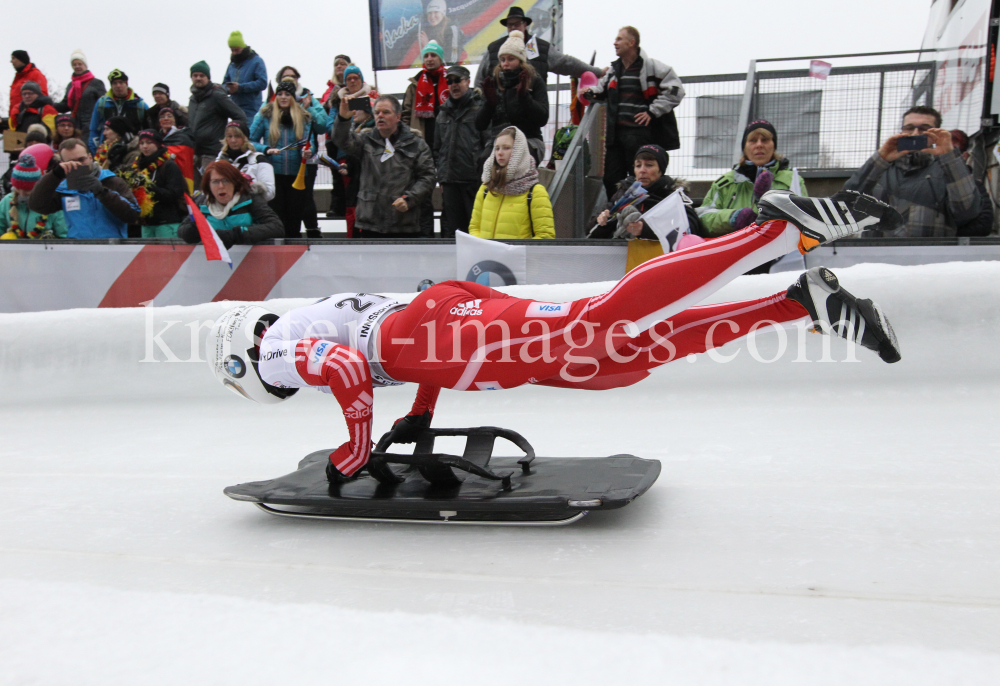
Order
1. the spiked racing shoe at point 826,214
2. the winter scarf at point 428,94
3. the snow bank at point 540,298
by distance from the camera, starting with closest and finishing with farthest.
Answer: the spiked racing shoe at point 826,214, the snow bank at point 540,298, the winter scarf at point 428,94

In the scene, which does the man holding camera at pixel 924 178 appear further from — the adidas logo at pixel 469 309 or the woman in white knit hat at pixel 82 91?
the woman in white knit hat at pixel 82 91

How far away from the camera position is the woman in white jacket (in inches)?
210

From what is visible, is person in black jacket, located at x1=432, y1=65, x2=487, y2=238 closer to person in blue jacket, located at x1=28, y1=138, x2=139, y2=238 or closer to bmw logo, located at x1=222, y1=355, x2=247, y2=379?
person in blue jacket, located at x1=28, y1=138, x2=139, y2=238

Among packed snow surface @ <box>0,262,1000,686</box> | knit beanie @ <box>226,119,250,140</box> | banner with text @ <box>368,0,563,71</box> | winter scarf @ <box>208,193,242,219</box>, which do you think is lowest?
packed snow surface @ <box>0,262,1000,686</box>

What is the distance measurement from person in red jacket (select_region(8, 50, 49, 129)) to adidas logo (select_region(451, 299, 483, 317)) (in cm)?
726

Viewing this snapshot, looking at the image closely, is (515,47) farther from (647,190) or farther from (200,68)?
(200,68)

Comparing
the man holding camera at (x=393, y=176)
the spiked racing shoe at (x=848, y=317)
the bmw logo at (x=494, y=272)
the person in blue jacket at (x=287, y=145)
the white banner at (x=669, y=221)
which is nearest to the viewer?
the spiked racing shoe at (x=848, y=317)

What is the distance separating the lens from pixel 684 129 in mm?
6273

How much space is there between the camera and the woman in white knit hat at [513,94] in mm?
5434

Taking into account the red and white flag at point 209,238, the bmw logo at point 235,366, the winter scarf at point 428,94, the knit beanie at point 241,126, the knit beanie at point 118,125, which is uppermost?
the winter scarf at point 428,94

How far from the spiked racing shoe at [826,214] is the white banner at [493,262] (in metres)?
2.53

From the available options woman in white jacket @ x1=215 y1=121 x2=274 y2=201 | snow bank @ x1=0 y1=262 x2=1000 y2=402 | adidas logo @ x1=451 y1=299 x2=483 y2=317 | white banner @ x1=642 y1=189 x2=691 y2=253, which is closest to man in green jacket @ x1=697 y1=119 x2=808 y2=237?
white banner @ x1=642 y1=189 x2=691 y2=253

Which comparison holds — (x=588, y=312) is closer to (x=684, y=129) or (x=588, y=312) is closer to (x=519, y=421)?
(x=519, y=421)

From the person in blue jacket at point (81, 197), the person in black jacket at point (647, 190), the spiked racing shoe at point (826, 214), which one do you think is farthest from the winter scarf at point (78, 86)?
the spiked racing shoe at point (826, 214)
